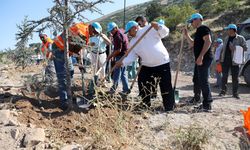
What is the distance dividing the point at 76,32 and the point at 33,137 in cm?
182

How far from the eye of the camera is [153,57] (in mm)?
4988

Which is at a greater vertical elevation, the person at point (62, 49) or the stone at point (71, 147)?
the person at point (62, 49)

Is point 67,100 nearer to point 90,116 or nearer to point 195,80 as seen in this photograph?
point 90,116

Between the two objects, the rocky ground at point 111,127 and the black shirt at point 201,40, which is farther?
the black shirt at point 201,40

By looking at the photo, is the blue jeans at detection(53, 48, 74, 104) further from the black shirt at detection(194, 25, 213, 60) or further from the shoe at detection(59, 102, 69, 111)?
the black shirt at detection(194, 25, 213, 60)

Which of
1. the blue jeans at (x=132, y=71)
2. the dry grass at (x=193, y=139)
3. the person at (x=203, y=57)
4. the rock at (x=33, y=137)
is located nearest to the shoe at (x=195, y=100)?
the person at (x=203, y=57)

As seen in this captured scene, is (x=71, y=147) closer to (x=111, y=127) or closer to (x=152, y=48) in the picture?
(x=111, y=127)

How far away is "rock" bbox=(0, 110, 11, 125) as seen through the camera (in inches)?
164

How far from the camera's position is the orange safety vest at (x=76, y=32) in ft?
15.9

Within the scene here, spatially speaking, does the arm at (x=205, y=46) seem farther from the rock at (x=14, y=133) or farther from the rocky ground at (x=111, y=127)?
the rock at (x=14, y=133)

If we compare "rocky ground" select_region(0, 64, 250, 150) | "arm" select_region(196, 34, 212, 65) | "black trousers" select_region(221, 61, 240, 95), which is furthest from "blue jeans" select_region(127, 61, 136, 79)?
"arm" select_region(196, 34, 212, 65)

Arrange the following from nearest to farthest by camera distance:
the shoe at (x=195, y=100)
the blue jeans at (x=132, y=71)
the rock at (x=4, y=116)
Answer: the rock at (x=4, y=116) < the shoe at (x=195, y=100) < the blue jeans at (x=132, y=71)

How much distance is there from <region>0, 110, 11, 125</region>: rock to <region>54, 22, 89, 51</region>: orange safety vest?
4.24ft

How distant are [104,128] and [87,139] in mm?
390
